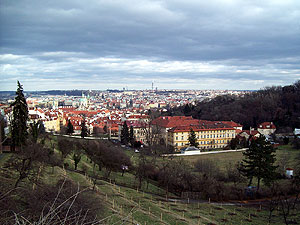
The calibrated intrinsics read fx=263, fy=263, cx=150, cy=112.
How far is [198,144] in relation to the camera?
4059 cm

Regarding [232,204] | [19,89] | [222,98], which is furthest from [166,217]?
[222,98]

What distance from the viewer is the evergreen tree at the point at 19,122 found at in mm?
19156

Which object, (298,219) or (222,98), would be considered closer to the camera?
(298,219)

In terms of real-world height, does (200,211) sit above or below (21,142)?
below

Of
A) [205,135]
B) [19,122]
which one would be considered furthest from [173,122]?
[19,122]

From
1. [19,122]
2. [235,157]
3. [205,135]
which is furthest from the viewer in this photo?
[205,135]

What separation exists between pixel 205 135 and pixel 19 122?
1200 inches

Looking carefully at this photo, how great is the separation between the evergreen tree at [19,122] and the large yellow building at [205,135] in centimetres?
2566

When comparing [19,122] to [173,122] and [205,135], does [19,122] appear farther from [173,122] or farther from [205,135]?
[205,135]

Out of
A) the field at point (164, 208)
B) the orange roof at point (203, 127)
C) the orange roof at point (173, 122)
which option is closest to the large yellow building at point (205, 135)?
the orange roof at point (203, 127)

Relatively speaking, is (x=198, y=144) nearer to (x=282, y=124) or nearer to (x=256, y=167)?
(x=256, y=167)

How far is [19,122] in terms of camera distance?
19.3m

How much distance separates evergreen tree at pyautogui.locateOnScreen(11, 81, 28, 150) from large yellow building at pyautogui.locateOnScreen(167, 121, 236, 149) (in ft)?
84.2

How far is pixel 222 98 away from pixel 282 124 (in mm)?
22979
